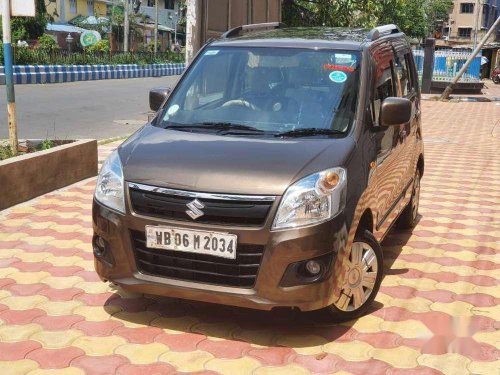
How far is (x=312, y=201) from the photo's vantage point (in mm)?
3463

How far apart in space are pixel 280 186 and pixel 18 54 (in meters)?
22.6

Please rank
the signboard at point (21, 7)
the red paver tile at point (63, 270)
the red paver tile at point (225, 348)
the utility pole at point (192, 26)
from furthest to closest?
1. the utility pole at point (192, 26)
2. the signboard at point (21, 7)
3. the red paver tile at point (63, 270)
4. the red paver tile at point (225, 348)

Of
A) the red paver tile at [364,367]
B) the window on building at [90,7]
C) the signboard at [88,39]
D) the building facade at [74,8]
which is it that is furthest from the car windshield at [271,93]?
the window on building at [90,7]

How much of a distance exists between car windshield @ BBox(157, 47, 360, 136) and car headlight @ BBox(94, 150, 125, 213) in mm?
596

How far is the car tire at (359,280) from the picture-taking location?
12.6 ft

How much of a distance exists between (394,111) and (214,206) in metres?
1.48

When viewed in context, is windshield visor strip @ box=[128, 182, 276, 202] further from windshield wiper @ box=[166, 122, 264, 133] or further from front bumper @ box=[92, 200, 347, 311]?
windshield wiper @ box=[166, 122, 264, 133]

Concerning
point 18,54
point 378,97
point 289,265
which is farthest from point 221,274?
point 18,54

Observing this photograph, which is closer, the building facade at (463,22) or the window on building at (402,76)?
the window on building at (402,76)

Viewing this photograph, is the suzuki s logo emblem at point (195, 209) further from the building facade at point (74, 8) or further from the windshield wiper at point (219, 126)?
the building facade at point (74, 8)

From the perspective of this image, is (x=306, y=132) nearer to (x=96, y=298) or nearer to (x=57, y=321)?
(x=96, y=298)

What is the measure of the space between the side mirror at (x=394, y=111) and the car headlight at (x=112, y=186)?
174 centimetres

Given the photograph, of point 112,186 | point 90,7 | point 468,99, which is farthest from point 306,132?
point 90,7

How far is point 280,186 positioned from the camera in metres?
3.43
